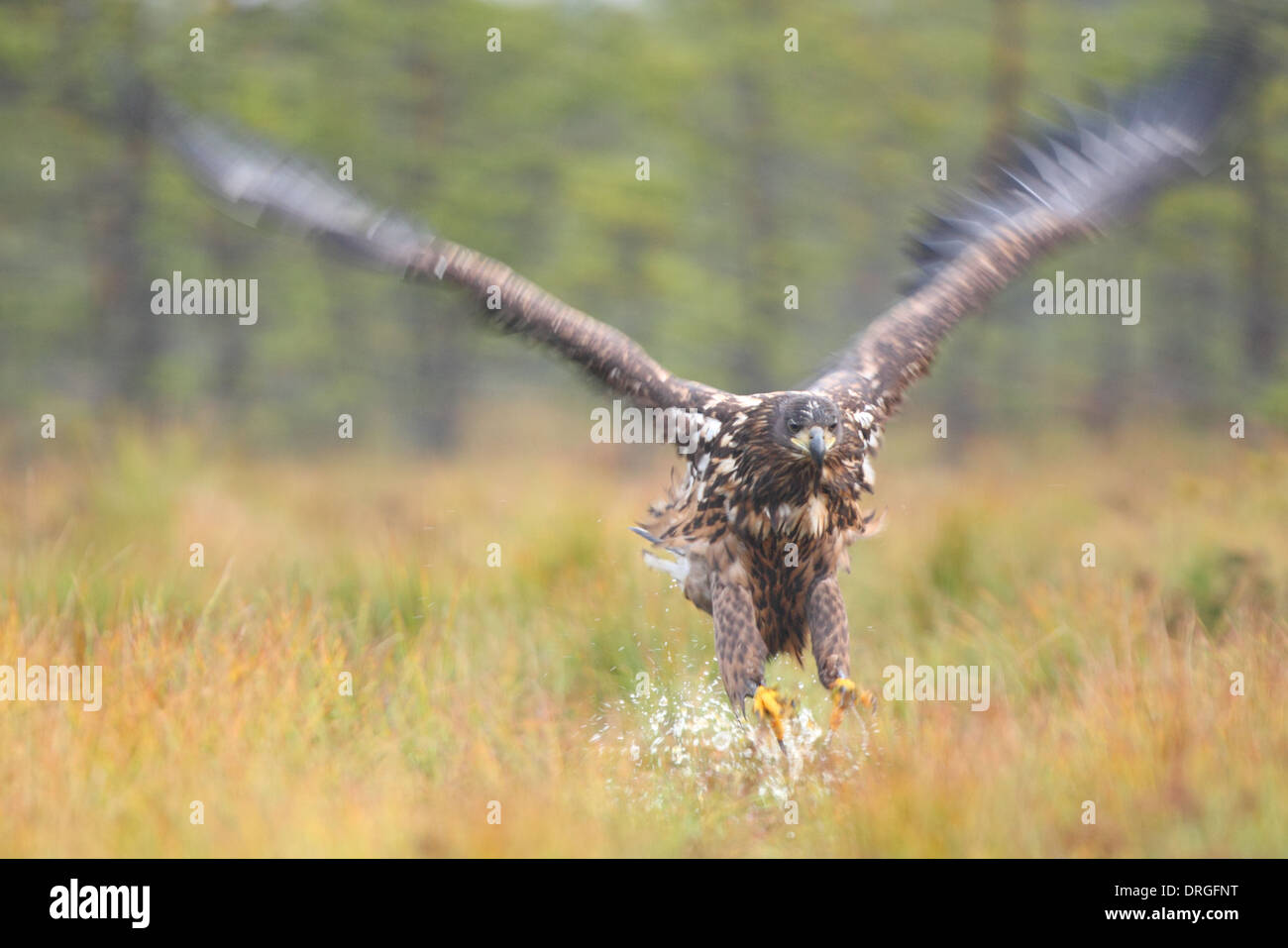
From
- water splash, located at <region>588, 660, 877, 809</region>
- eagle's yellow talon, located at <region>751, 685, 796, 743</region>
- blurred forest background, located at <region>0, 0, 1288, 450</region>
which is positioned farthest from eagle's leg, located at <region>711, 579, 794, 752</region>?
blurred forest background, located at <region>0, 0, 1288, 450</region>

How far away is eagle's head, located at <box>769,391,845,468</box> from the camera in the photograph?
5184 millimetres

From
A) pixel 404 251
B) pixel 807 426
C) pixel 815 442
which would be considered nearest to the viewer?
pixel 815 442

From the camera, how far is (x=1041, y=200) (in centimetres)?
702

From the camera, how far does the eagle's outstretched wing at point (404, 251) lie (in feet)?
19.7

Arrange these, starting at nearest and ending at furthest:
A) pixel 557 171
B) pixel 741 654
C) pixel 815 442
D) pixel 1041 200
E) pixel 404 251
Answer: pixel 815 442 < pixel 741 654 < pixel 404 251 < pixel 1041 200 < pixel 557 171

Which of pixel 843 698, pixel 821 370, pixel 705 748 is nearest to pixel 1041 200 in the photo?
pixel 821 370

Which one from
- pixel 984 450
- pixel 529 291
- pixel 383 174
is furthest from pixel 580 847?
pixel 383 174

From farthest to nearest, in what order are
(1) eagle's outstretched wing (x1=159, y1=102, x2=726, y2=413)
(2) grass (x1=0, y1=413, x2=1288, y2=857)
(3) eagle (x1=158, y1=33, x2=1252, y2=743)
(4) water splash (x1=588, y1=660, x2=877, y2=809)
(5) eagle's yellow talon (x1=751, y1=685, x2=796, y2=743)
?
(1) eagle's outstretched wing (x1=159, y1=102, x2=726, y2=413), (3) eagle (x1=158, y1=33, x2=1252, y2=743), (5) eagle's yellow talon (x1=751, y1=685, x2=796, y2=743), (4) water splash (x1=588, y1=660, x2=877, y2=809), (2) grass (x1=0, y1=413, x2=1288, y2=857)

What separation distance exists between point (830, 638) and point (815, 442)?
109 centimetres

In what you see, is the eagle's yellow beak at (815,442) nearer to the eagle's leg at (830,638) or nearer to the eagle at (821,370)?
the eagle at (821,370)

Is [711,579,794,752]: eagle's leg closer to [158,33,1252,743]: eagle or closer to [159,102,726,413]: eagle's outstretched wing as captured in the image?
[158,33,1252,743]: eagle

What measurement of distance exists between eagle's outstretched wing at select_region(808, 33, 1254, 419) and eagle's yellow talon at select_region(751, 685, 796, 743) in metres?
1.71

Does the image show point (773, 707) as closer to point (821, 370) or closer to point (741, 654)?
point (741, 654)

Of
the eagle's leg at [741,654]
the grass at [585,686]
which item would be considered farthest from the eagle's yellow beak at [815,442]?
the grass at [585,686]
